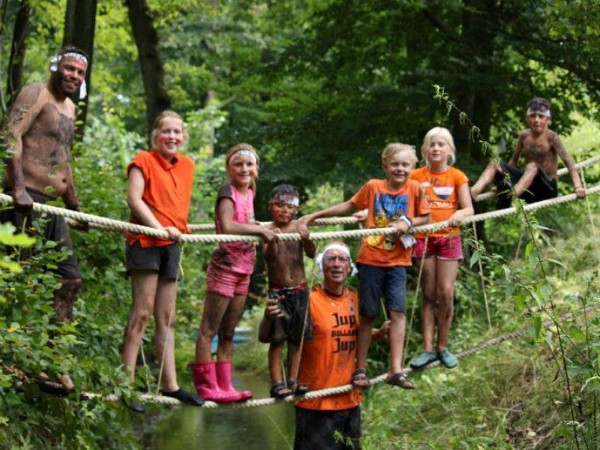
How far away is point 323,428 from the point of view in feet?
18.5

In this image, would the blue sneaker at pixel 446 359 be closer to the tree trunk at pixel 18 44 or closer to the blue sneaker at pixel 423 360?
the blue sneaker at pixel 423 360

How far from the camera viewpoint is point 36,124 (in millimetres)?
4441

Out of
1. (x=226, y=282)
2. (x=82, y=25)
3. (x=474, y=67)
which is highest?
(x=474, y=67)

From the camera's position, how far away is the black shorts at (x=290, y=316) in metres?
5.08

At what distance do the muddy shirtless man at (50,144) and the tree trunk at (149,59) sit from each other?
5.75m

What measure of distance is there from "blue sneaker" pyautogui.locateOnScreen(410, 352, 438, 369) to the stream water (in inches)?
161

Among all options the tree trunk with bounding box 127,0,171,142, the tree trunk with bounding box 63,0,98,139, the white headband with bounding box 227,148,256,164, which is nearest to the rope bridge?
the white headband with bounding box 227,148,256,164

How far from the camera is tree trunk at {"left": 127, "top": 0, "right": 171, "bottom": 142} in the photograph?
406 inches

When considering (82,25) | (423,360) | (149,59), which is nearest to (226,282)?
(423,360)

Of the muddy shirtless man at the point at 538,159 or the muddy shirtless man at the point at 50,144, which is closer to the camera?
the muddy shirtless man at the point at 50,144

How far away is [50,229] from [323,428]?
1.86 m

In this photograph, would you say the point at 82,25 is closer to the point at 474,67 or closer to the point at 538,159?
the point at 474,67

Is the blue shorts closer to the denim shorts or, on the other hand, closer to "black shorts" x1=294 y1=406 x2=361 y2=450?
"black shorts" x1=294 y1=406 x2=361 y2=450

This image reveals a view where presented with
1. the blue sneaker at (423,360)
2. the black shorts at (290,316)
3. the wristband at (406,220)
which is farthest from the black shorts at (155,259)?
the blue sneaker at (423,360)
